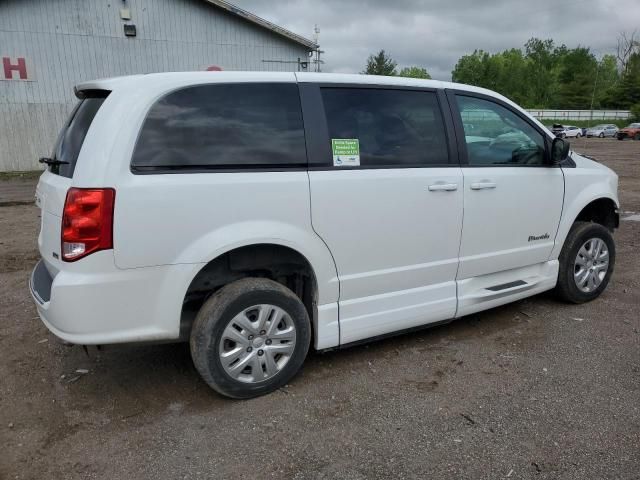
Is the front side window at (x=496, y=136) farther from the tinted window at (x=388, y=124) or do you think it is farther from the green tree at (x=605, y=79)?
the green tree at (x=605, y=79)

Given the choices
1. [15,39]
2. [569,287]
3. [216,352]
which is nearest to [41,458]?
[216,352]

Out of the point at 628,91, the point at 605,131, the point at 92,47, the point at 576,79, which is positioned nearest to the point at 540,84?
the point at 576,79

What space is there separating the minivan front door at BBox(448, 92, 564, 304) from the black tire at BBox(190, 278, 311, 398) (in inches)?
54.0

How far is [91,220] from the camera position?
104 inches

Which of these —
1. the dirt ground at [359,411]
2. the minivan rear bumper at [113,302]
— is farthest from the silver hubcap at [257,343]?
the minivan rear bumper at [113,302]

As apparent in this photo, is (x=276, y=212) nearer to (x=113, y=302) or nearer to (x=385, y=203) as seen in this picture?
(x=385, y=203)

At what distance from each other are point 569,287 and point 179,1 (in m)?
14.7

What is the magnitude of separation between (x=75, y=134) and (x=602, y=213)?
451 cm

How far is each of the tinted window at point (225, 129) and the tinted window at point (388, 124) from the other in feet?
0.99

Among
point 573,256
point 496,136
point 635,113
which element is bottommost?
point 573,256

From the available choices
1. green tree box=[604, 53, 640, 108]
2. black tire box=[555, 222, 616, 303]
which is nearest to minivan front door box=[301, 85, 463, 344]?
black tire box=[555, 222, 616, 303]

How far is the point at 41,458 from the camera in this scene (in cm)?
264

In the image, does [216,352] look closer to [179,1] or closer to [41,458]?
[41,458]

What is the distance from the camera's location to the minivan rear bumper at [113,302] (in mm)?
2688
